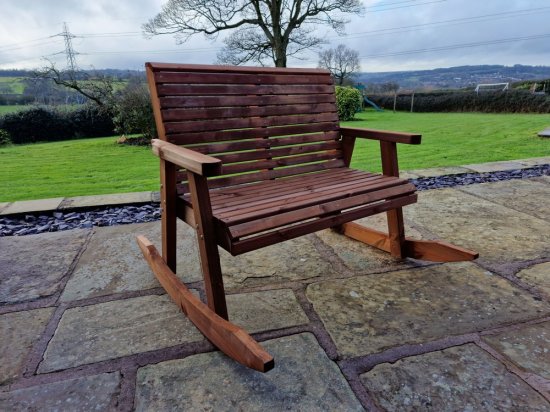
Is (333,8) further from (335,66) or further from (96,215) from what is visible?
(96,215)

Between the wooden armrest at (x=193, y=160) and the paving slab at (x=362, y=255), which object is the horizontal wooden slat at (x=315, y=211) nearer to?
the wooden armrest at (x=193, y=160)

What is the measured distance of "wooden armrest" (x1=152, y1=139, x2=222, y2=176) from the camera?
51.1 inches

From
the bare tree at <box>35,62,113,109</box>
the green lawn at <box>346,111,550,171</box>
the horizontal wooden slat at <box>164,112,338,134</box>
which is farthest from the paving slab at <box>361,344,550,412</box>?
the bare tree at <box>35,62,113,109</box>

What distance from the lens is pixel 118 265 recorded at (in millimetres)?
2234

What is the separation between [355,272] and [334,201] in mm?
583

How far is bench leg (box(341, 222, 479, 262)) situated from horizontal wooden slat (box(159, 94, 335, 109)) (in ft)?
2.73

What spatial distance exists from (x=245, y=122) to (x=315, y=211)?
2.63ft

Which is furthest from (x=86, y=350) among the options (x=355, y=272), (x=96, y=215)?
(x=96, y=215)

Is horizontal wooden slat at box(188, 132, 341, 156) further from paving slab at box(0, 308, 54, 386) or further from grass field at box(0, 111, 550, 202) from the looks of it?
grass field at box(0, 111, 550, 202)

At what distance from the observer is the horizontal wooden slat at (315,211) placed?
141 centimetres

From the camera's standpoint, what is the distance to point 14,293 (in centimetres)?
194

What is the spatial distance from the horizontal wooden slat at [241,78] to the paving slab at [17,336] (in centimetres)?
120

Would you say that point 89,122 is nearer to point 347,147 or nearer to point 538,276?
point 347,147

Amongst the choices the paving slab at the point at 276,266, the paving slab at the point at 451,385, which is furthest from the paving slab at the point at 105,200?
the paving slab at the point at 451,385
